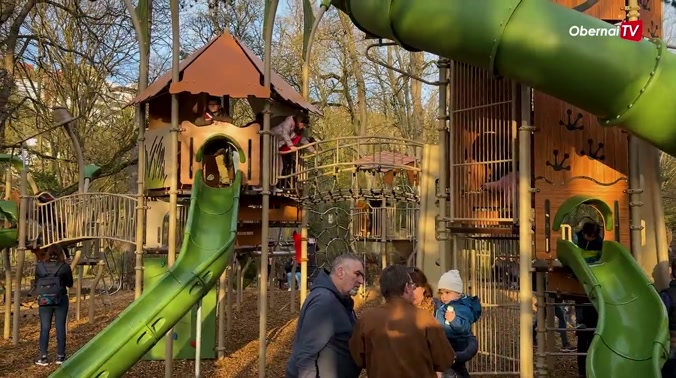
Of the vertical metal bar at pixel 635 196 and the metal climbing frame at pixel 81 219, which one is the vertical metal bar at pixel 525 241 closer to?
the vertical metal bar at pixel 635 196

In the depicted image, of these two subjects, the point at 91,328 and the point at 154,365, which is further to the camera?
the point at 91,328

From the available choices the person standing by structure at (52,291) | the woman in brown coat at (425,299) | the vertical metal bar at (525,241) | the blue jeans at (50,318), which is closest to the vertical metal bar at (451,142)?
the vertical metal bar at (525,241)

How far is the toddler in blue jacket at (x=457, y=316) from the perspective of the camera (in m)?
5.02

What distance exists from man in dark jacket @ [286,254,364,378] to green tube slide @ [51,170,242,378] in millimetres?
2941

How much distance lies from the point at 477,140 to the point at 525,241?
1775mm

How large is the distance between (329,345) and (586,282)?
336 centimetres

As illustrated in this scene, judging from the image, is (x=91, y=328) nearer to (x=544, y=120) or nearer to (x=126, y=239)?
(x=126, y=239)

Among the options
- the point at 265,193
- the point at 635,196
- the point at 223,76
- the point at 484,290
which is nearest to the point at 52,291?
the point at 265,193

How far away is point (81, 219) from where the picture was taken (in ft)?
35.4

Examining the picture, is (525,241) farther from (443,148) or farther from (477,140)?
(443,148)

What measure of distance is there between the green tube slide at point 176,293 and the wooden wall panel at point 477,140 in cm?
285

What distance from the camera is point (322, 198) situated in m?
13.2

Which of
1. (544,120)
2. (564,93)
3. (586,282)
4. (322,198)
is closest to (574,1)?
(544,120)

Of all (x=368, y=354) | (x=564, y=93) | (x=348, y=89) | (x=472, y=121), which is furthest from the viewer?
(x=348, y=89)
